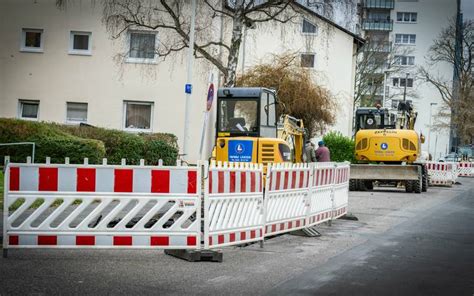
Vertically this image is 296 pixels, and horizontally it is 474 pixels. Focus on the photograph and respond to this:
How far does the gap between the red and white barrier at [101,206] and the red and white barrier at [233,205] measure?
23cm

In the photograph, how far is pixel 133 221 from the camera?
9578 mm

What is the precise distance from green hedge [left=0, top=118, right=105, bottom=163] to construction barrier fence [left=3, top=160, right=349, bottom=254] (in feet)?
36.8

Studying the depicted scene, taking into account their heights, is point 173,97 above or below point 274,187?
above

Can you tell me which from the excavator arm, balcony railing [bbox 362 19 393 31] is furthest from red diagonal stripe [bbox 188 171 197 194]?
balcony railing [bbox 362 19 393 31]

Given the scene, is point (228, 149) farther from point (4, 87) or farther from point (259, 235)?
point (4, 87)

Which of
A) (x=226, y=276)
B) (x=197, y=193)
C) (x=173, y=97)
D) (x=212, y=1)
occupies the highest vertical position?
(x=212, y=1)

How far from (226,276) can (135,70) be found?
26950 millimetres

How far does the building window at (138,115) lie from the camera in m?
35.2

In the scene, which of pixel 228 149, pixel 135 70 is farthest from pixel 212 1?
pixel 228 149

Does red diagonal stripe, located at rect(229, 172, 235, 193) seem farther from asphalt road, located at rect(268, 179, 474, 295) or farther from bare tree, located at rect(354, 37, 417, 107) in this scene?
bare tree, located at rect(354, 37, 417, 107)

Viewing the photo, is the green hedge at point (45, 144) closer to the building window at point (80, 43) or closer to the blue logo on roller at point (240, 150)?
the blue logo on roller at point (240, 150)

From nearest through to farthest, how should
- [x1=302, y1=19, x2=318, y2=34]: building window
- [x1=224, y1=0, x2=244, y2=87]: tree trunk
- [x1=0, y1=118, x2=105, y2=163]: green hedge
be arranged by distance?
1. [x1=0, y1=118, x2=105, y2=163]: green hedge
2. [x1=224, y1=0, x2=244, y2=87]: tree trunk
3. [x1=302, y1=19, x2=318, y2=34]: building window

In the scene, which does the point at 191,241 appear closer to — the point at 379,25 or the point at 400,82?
the point at 379,25

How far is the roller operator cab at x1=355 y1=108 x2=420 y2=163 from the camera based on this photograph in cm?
3066
